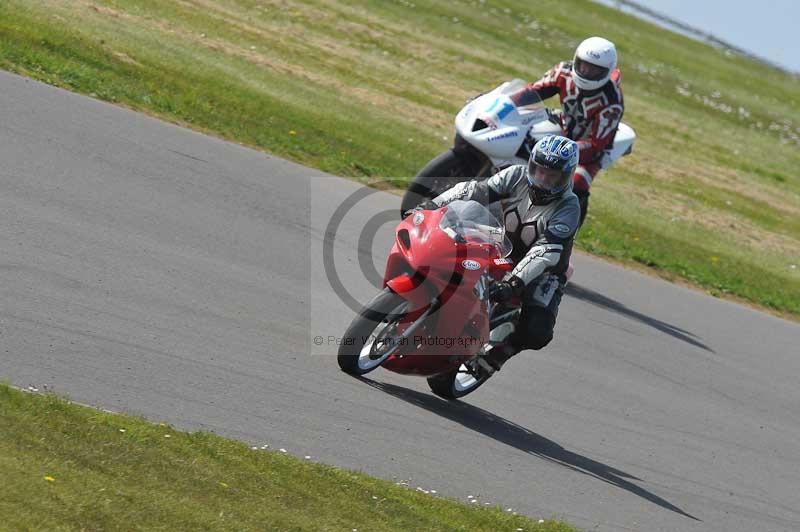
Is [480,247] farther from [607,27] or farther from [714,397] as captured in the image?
[607,27]

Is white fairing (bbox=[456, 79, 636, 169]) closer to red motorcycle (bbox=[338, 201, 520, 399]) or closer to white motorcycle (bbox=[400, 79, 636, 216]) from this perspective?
white motorcycle (bbox=[400, 79, 636, 216])

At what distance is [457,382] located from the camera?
28.7ft

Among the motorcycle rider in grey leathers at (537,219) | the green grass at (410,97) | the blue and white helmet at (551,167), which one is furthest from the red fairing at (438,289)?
the green grass at (410,97)

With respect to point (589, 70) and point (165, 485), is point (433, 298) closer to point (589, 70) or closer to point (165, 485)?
point (165, 485)

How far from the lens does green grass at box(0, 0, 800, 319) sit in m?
15.1

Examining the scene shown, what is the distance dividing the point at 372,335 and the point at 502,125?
4.72m

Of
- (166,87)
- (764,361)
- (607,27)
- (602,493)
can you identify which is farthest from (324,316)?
(607,27)

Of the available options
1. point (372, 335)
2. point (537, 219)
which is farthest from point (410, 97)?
point (372, 335)

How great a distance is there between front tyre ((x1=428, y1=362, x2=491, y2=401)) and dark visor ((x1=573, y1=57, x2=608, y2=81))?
4.73 m

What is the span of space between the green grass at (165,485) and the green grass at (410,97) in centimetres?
798

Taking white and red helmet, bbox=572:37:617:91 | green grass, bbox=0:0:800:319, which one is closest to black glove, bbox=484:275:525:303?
white and red helmet, bbox=572:37:617:91

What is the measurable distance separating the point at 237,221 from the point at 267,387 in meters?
3.66

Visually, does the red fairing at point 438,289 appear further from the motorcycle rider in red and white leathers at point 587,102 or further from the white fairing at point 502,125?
the motorcycle rider in red and white leathers at point 587,102

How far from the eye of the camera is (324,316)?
369 inches
